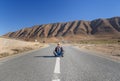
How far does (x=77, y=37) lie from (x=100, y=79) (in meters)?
180

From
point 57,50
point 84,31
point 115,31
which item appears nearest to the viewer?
point 57,50

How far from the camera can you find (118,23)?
193 m

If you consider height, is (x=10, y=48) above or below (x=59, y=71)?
above

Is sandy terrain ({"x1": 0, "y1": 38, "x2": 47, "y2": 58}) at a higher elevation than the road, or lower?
higher

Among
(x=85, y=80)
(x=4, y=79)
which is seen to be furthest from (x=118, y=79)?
(x=4, y=79)

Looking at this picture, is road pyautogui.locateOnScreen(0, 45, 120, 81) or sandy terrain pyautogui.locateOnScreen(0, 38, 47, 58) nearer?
road pyautogui.locateOnScreen(0, 45, 120, 81)

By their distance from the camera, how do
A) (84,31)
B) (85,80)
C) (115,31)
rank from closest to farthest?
(85,80), (115,31), (84,31)

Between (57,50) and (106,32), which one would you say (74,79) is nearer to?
(57,50)

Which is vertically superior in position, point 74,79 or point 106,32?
point 106,32

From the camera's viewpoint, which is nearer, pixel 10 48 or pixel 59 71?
pixel 59 71

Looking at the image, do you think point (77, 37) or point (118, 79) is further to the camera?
point (77, 37)

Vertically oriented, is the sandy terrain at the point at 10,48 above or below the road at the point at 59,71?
above

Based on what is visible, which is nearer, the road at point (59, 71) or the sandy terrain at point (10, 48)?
the road at point (59, 71)

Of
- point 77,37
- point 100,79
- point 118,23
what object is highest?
point 118,23
